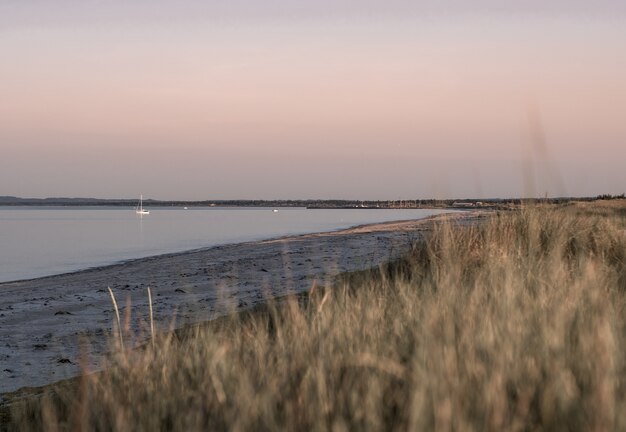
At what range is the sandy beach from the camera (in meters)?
7.54

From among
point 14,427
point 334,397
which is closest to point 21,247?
point 14,427

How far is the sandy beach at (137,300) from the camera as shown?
297 inches

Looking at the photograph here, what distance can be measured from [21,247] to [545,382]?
37.2 m

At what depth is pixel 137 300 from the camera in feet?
39.2

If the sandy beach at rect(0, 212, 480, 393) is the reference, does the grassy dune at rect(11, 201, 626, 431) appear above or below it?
above

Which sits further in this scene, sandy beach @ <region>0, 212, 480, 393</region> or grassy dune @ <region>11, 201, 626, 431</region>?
sandy beach @ <region>0, 212, 480, 393</region>

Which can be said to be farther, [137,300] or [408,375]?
[137,300]

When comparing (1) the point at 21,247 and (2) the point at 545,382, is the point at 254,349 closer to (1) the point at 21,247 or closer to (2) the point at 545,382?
(2) the point at 545,382

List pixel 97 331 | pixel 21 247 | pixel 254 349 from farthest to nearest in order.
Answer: pixel 21 247
pixel 97 331
pixel 254 349

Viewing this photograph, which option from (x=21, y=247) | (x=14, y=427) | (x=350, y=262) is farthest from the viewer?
(x=21, y=247)

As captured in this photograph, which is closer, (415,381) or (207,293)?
(415,381)

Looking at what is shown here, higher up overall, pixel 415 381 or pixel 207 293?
pixel 415 381

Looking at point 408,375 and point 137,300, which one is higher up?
point 408,375

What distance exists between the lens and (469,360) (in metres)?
3.25
